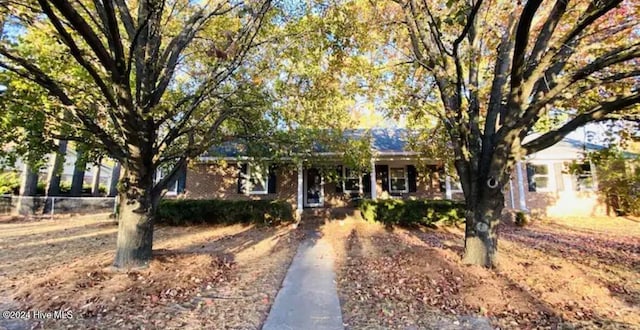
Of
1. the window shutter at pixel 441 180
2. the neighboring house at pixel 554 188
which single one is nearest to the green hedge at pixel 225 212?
the window shutter at pixel 441 180

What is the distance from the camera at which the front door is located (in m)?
15.8

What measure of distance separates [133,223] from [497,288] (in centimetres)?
627

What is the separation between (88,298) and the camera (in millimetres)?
4152

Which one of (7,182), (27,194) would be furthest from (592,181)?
(27,194)

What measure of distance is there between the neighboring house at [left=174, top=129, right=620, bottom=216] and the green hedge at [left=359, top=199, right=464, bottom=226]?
2.01 m

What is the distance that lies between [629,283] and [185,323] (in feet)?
23.4

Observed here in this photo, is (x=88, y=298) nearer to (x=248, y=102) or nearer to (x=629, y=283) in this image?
(x=248, y=102)

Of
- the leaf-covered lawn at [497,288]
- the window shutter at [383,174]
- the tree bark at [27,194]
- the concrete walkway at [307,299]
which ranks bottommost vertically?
the concrete walkway at [307,299]

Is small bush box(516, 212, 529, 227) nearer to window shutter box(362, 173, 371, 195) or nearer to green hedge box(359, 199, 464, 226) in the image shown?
green hedge box(359, 199, 464, 226)

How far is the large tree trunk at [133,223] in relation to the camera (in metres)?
5.40

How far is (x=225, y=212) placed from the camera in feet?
40.7

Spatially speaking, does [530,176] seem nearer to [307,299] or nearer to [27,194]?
[307,299]

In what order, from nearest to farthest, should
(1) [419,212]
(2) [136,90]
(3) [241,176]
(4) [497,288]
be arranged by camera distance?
(4) [497,288], (2) [136,90], (1) [419,212], (3) [241,176]

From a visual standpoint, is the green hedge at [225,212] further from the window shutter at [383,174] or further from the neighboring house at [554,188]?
the neighboring house at [554,188]
